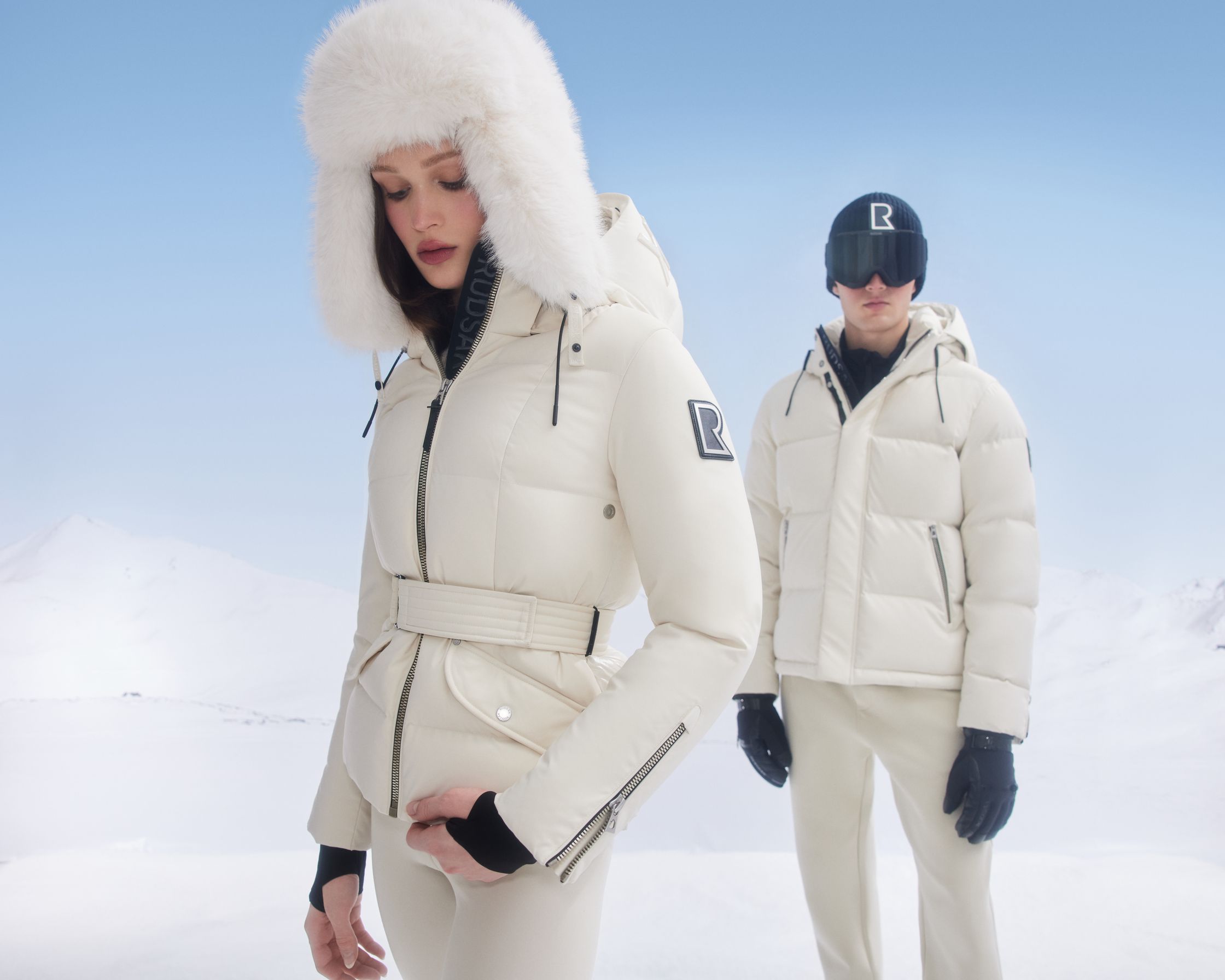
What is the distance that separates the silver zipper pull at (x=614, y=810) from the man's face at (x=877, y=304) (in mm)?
1366

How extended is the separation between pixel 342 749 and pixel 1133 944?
2300mm

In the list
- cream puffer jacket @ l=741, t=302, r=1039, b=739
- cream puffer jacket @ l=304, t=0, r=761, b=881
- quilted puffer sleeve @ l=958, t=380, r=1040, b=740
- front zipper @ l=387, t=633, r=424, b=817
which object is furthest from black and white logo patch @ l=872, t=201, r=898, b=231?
front zipper @ l=387, t=633, r=424, b=817

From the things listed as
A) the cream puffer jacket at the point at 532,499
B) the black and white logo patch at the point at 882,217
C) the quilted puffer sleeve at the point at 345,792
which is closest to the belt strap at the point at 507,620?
the cream puffer jacket at the point at 532,499

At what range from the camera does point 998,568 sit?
1.77 meters

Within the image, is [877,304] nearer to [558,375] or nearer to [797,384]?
[797,384]

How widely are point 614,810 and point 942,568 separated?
3.78 feet

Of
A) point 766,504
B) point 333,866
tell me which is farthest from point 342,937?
point 766,504

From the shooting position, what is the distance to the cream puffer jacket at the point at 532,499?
0.82 m

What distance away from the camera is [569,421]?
904 mm

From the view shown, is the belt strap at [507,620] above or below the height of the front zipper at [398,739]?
above

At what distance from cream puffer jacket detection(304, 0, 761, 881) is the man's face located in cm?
101

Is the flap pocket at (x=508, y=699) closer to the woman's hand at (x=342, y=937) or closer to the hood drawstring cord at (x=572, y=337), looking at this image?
the hood drawstring cord at (x=572, y=337)

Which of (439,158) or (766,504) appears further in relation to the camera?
(766,504)

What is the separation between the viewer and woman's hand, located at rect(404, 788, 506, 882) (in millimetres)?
818
